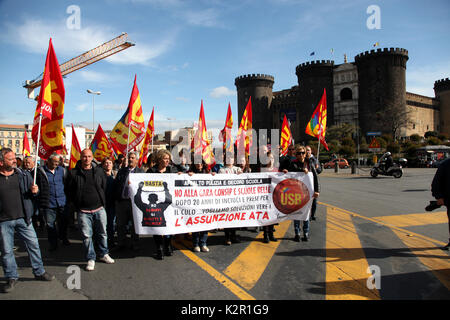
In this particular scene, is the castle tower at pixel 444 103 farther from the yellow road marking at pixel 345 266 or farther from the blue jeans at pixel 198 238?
the blue jeans at pixel 198 238

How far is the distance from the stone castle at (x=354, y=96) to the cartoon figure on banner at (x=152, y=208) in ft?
202

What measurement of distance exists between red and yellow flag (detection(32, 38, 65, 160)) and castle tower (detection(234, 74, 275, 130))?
68.4 metres

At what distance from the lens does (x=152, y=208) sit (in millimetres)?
5156

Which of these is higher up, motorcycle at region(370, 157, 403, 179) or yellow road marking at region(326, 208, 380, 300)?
motorcycle at region(370, 157, 403, 179)

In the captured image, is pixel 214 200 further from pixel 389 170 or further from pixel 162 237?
pixel 389 170

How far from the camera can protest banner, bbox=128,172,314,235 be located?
5152mm

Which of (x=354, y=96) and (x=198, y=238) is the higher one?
(x=354, y=96)

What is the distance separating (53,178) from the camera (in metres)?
5.88

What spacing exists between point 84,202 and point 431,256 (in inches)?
218

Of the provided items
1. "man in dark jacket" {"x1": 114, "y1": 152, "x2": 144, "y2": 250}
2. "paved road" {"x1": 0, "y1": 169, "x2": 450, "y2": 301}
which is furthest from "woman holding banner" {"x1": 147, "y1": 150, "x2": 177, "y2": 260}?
"man in dark jacket" {"x1": 114, "y1": 152, "x2": 144, "y2": 250}

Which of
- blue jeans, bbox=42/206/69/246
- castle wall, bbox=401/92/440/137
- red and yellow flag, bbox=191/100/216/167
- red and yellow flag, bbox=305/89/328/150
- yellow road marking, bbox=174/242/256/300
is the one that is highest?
castle wall, bbox=401/92/440/137

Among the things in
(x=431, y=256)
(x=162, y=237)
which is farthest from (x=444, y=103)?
(x=162, y=237)

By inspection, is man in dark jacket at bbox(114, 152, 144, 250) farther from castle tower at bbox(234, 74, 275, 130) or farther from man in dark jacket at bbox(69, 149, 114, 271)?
castle tower at bbox(234, 74, 275, 130)

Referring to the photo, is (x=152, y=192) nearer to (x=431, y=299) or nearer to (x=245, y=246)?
(x=245, y=246)
